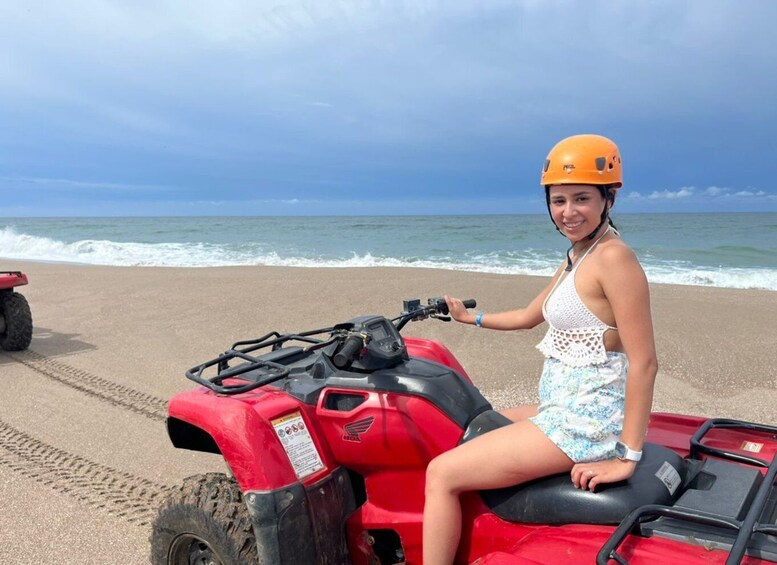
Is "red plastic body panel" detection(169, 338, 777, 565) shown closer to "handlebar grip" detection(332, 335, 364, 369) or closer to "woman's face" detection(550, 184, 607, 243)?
"handlebar grip" detection(332, 335, 364, 369)

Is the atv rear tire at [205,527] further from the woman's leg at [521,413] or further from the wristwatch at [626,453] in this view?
the wristwatch at [626,453]

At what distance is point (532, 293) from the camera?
10.0 metres

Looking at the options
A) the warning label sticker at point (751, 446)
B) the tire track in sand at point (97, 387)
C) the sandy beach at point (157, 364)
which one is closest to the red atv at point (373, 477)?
the warning label sticker at point (751, 446)

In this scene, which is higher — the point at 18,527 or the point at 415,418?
the point at 415,418

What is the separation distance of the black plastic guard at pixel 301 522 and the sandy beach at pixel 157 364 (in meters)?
1.37

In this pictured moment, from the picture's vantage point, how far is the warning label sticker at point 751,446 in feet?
7.45

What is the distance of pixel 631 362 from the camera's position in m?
1.84

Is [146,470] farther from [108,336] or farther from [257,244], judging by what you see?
[257,244]

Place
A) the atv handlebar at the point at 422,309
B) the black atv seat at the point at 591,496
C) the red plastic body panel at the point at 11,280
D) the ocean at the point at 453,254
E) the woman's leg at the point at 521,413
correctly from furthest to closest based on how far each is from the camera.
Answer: the ocean at the point at 453,254 < the red plastic body panel at the point at 11,280 < the atv handlebar at the point at 422,309 < the woman's leg at the point at 521,413 < the black atv seat at the point at 591,496

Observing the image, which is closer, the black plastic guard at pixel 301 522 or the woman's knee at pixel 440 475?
the woman's knee at pixel 440 475

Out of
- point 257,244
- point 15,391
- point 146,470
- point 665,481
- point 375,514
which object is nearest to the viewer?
point 665,481

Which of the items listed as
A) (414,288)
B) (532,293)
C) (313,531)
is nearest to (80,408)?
(313,531)

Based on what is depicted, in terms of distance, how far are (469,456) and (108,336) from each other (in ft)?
22.6

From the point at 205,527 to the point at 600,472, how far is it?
144 centimetres
